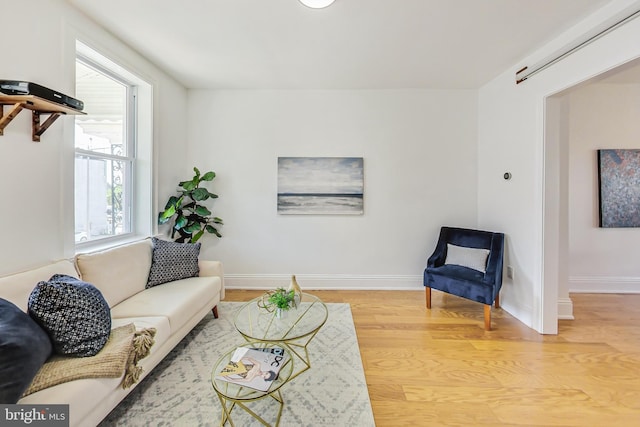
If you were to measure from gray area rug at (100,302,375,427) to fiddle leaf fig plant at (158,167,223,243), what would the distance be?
4.47ft

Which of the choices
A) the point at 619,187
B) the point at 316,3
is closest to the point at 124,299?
the point at 316,3

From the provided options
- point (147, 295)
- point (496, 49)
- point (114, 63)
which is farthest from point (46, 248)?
point (496, 49)

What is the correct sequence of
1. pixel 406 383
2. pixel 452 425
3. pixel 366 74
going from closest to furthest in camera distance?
pixel 452 425, pixel 406 383, pixel 366 74

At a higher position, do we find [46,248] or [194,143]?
[194,143]

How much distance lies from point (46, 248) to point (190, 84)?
8.21 feet

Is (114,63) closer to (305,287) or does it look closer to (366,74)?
(366,74)

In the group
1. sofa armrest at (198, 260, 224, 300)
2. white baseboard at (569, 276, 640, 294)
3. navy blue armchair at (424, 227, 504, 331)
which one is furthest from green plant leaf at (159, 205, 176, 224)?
white baseboard at (569, 276, 640, 294)

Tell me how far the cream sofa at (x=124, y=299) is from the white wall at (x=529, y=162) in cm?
311

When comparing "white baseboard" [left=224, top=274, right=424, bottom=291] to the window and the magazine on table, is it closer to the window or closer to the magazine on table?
the window

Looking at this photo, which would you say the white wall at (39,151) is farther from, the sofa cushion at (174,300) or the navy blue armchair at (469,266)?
the navy blue armchair at (469,266)

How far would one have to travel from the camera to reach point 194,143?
12.0 feet

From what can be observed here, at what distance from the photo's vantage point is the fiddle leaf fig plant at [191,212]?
3238 millimetres

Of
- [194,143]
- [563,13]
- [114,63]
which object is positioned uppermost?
[563,13]

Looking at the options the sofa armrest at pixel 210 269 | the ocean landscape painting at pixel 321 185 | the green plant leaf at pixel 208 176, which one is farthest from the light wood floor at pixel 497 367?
the green plant leaf at pixel 208 176
